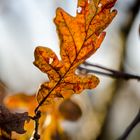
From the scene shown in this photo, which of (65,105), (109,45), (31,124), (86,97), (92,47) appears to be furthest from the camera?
(109,45)

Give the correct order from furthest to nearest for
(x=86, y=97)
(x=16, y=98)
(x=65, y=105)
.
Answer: (x=86, y=97)
(x=65, y=105)
(x=16, y=98)

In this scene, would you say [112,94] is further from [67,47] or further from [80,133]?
[67,47]

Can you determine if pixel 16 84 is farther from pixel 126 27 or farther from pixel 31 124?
pixel 31 124

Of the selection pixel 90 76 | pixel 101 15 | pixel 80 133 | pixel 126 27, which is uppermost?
pixel 101 15

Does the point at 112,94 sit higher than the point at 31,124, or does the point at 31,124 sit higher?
the point at 31,124

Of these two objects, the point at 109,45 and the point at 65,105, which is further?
the point at 109,45

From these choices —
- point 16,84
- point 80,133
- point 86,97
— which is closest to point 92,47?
point 80,133
